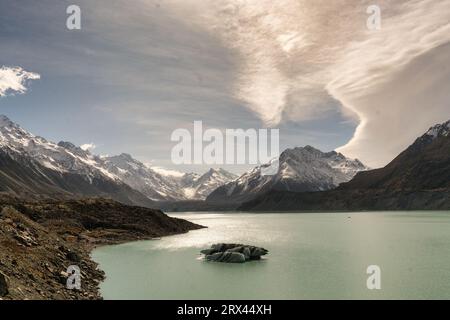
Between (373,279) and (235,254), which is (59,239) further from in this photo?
(373,279)

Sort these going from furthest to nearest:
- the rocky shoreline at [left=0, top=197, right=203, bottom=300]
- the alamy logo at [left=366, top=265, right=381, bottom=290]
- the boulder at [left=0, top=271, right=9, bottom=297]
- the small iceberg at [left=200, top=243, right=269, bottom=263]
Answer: the small iceberg at [left=200, top=243, right=269, bottom=263] < the alamy logo at [left=366, top=265, right=381, bottom=290] < the rocky shoreline at [left=0, top=197, right=203, bottom=300] < the boulder at [left=0, top=271, right=9, bottom=297]

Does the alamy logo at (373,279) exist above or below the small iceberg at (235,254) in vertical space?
below

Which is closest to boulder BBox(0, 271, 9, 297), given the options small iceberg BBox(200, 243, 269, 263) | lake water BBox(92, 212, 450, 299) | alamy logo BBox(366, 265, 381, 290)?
lake water BBox(92, 212, 450, 299)

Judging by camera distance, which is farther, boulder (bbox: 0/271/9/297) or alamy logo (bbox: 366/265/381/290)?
alamy logo (bbox: 366/265/381/290)

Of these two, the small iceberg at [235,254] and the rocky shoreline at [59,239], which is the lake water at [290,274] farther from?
the rocky shoreline at [59,239]

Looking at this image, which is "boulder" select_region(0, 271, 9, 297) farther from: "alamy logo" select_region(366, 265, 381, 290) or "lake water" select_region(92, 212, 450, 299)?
"alamy logo" select_region(366, 265, 381, 290)

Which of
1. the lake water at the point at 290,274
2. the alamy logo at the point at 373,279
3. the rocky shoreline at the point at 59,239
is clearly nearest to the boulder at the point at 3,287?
the rocky shoreline at the point at 59,239

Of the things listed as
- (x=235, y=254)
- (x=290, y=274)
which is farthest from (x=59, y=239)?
(x=290, y=274)

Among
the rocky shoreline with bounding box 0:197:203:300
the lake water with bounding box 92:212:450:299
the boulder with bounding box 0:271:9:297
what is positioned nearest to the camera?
the boulder with bounding box 0:271:9:297
